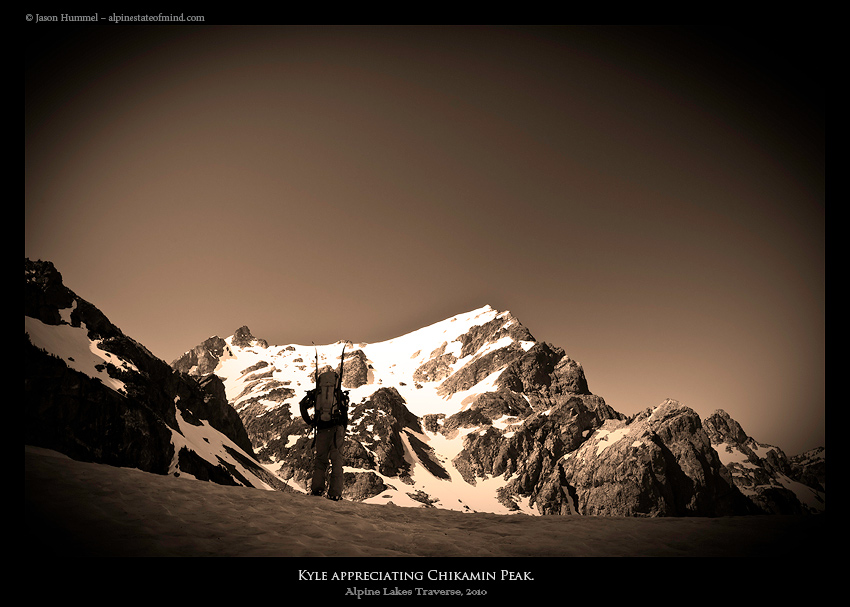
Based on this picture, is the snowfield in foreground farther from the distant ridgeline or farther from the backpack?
the distant ridgeline

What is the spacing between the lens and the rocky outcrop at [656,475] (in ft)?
391

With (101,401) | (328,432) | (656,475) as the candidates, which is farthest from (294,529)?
(656,475)

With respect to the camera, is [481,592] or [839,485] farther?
[839,485]

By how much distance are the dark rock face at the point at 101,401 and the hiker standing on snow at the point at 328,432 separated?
19.3 meters

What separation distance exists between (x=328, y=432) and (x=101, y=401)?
1454 inches

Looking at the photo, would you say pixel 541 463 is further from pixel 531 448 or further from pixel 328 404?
pixel 328 404

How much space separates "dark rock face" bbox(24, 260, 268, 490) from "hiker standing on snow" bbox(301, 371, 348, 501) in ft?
63.4

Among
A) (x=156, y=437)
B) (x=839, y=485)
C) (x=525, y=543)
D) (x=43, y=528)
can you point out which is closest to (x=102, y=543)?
(x=43, y=528)

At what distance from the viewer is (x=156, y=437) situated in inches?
1992

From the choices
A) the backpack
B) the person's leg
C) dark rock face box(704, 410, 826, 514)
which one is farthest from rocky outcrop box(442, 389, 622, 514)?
the backpack

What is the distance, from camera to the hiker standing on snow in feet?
53.1

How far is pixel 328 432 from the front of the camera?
16.4 meters

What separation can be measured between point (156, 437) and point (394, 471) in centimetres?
11831

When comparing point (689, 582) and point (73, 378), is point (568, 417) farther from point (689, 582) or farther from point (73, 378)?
point (689, 582)
